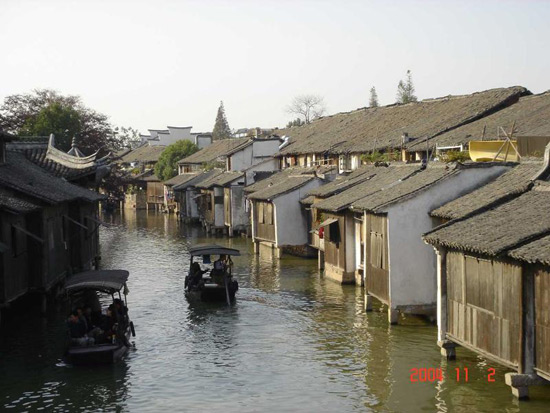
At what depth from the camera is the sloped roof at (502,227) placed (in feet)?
62.8

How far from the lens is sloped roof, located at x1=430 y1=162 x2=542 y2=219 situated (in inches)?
933

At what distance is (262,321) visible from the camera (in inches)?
1233

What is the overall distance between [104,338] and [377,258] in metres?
10.3

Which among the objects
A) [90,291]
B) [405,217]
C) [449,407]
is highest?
[405,217]

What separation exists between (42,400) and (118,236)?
165ft

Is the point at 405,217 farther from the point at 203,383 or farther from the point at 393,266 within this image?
the point at 203,383

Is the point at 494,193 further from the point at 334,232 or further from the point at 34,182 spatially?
the point at 34,182

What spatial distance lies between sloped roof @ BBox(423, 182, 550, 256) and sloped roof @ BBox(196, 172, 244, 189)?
47807 mm

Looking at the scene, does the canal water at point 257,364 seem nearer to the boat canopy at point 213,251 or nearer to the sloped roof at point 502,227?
the boat canopy at point 213,251

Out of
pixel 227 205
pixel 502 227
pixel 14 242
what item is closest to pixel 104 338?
pixel 14 242

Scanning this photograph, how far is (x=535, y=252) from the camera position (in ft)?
58.2

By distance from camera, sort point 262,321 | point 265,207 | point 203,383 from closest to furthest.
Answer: point 203,383 → point 262,321 → point 265,207

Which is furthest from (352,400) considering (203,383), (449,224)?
(449,224)
